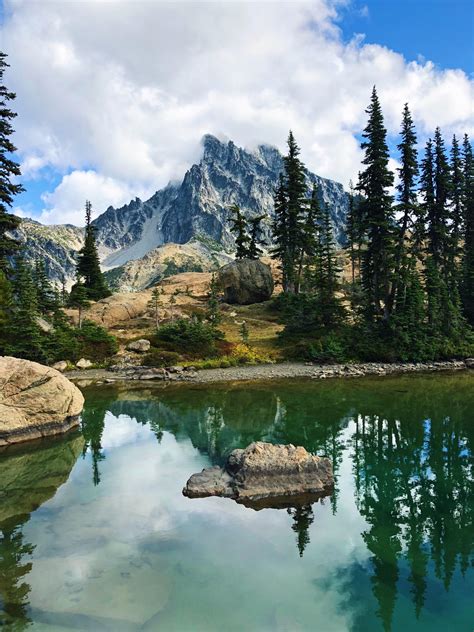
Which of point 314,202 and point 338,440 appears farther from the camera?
point 314,202

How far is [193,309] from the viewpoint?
56.3 m

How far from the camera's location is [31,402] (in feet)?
68.7

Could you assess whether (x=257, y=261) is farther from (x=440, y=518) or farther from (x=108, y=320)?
(x=440, y=518)

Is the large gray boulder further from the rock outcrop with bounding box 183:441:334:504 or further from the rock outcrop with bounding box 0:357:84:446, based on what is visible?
the rock outcrop with bounding box 183:441:334:504

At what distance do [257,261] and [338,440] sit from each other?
45723 mm

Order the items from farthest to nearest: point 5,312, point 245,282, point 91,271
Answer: point 91,271 → point 245,282 → point 5,312

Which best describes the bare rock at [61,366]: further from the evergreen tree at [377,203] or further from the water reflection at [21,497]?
the evergreen tree at [377,203]

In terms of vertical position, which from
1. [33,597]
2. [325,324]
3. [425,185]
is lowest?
[33,597]

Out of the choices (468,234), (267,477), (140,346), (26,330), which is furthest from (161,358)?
(468,234)

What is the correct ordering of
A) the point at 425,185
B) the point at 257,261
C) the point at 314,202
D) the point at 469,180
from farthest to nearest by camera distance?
the point at 257,261 < the point at 314,202 < the point at 469,180 < the point at 425,185

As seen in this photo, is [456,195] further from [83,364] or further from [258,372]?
[83,364]

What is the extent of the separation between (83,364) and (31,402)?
1963cm

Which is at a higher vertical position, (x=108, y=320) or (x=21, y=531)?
(x=108, y=320)

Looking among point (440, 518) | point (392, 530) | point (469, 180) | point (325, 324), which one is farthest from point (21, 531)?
point (469, 180)
